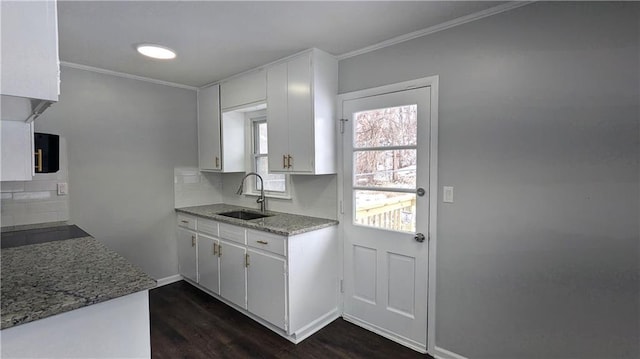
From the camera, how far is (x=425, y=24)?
2078 mm

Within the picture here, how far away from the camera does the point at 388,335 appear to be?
95.8 inches

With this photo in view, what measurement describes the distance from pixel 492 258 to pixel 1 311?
2342mm

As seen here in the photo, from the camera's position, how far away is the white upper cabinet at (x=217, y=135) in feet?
11.3

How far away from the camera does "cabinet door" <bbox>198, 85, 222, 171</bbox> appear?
349cm

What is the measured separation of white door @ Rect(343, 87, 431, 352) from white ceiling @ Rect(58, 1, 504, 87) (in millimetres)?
486

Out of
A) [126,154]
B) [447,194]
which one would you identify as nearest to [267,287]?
[447,194]

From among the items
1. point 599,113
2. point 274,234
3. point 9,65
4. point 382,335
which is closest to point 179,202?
point 274,234

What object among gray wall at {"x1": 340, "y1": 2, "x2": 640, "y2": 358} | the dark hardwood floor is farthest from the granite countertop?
gray wall at {"x1": 340, "y1": 2, "x2": 640, "y2": 358}

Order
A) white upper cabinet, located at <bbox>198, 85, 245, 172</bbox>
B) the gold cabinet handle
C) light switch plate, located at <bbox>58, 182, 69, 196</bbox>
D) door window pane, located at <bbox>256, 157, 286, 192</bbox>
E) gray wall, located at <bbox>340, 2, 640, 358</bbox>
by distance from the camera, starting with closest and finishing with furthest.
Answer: gray wall, located at <bbox>340, 2, 640, 358</bbox>, the gold cabinet handle, light switch plate, located at <bbox>58, 182, 69, 196</bbox>, door window pane, located at <bbox>256, 157, 286, 192</bbox>, white upper cabinet, located at <bbox>198, 85, 245, 172</bbox>

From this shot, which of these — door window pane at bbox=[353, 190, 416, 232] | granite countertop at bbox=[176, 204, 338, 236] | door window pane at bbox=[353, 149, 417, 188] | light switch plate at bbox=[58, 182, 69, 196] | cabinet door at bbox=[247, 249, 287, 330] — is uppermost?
door window pane at bbox=[353, 149, 417, 188]

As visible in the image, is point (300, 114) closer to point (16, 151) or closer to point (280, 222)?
point (280, 222)

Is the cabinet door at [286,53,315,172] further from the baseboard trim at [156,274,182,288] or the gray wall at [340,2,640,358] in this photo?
the baseboard trim at [156,274,182,288]

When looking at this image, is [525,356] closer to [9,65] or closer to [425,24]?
[425,24]

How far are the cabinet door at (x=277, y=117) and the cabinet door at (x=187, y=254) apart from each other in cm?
130
